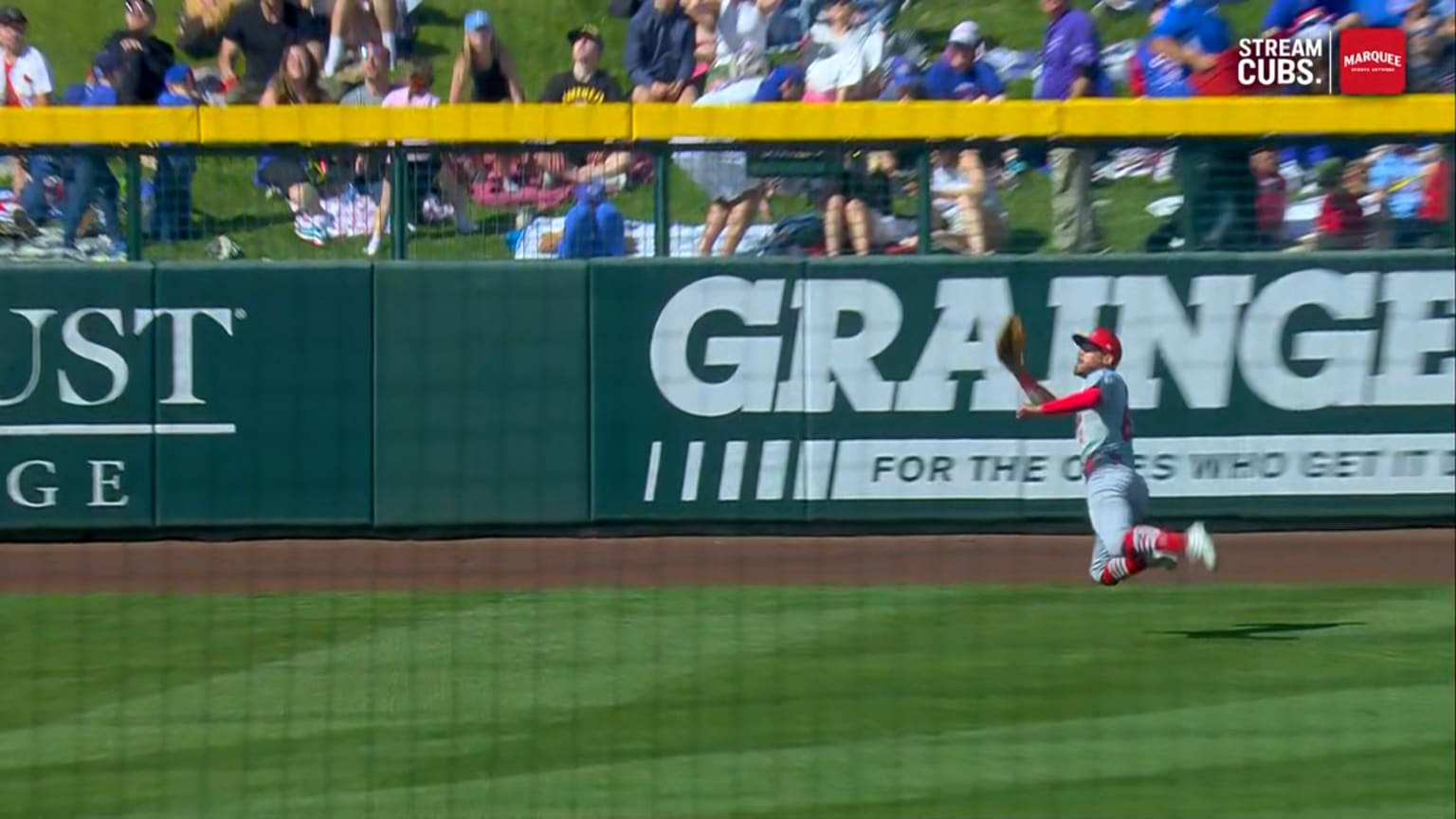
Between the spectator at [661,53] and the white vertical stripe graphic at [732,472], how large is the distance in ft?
6.54

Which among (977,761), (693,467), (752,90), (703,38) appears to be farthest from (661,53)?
(977,761)

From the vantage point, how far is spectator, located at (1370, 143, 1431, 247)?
36.7 ft

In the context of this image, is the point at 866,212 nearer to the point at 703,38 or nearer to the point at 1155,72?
the point at 703,38

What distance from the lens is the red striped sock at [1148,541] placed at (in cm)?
1002

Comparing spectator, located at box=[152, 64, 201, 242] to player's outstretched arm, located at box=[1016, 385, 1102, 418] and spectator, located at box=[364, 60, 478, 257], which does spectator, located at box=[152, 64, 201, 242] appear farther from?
player's outstretched arm, located at box=[1016, 385, 1102, 418]

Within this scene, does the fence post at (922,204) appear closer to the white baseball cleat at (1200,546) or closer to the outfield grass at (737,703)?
the outfield grass at (737,703)

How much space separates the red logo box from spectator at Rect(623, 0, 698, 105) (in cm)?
355

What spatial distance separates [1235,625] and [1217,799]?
9.02 feet

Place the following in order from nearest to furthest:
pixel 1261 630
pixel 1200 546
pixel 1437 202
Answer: pixel 1261 630, pixel 1200 546, pixel 1437 202

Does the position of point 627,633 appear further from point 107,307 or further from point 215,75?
point 215,75

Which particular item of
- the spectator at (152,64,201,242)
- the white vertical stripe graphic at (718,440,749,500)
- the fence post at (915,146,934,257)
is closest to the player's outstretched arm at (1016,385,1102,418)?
the fence post at (915,146,934,257)

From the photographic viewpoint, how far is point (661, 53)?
12062 millimetres

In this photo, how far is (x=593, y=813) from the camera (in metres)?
6.84

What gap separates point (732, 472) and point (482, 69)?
2.70 m
